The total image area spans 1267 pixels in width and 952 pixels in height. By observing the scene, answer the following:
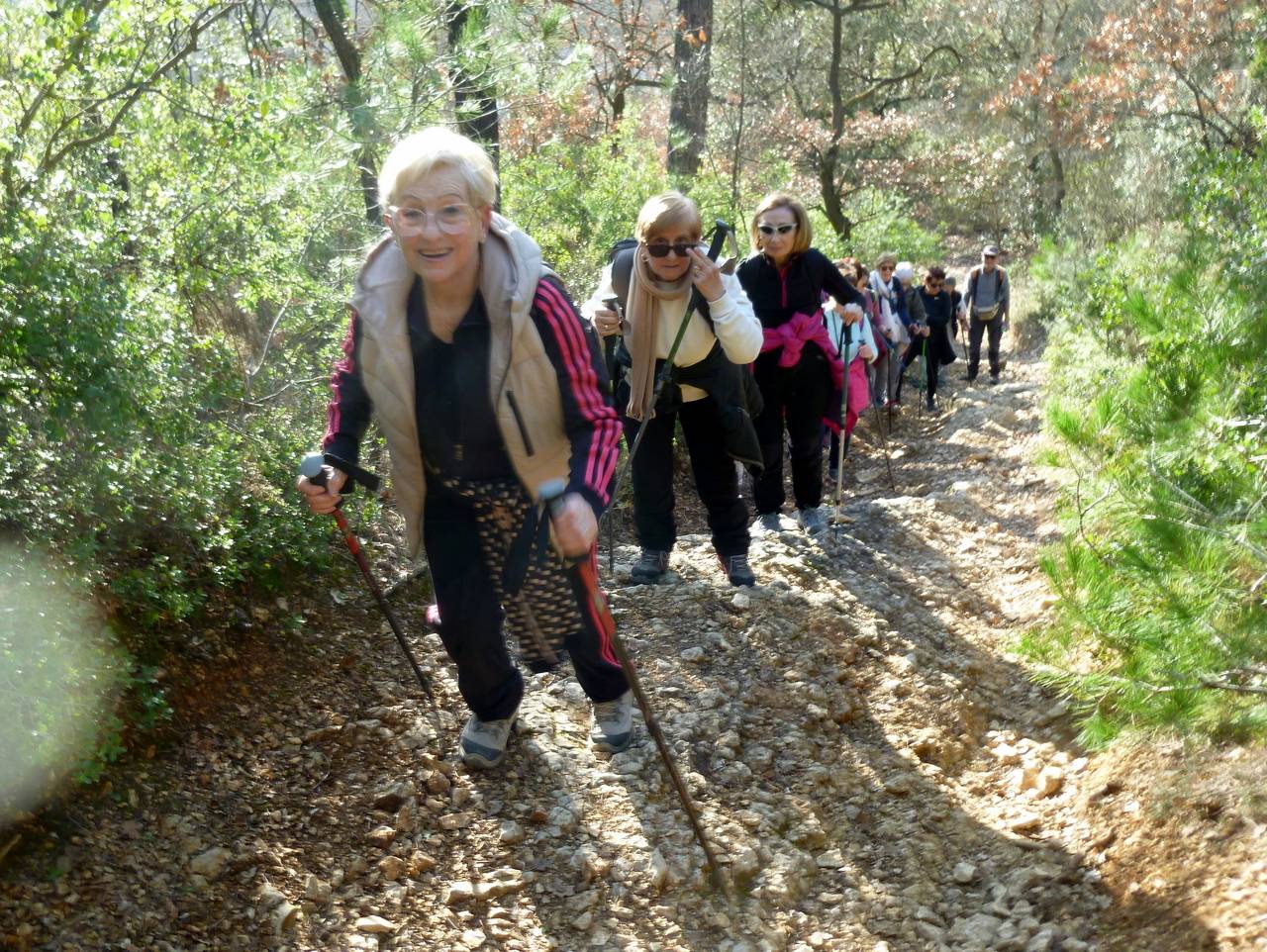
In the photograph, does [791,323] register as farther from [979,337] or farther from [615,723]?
[979,337]

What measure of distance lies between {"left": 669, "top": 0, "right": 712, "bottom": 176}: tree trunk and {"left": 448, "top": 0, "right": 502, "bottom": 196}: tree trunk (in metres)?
4.67

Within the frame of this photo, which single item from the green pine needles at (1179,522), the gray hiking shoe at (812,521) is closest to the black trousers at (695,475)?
the gray hiking shoe at (812,521)

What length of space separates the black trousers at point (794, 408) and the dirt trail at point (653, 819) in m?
1.01

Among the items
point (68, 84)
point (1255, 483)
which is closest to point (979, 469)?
point (1255, 483)

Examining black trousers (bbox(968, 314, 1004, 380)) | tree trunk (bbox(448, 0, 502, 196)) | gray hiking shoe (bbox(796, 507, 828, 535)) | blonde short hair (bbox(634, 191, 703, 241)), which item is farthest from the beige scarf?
black trousers (bbox(968, 314, 1004, 380))

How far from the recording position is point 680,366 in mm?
Result: 4781


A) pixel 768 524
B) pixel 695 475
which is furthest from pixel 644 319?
pixel 768 524

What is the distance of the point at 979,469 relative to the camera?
29.6ft

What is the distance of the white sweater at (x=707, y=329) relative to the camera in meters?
4.39

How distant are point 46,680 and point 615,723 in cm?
180

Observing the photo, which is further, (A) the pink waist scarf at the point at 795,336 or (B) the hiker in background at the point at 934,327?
(B) the hiker in background at the point at 934,327

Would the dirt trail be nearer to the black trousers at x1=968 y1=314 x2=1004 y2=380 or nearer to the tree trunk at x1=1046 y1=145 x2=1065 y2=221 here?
the black trousers at x1=968 y1=314 x2=1004 y2=380

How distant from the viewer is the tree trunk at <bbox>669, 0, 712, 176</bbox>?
12.6m

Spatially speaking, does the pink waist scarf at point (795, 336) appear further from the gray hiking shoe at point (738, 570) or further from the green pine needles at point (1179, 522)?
the green pine needles at point (1179, 522)
